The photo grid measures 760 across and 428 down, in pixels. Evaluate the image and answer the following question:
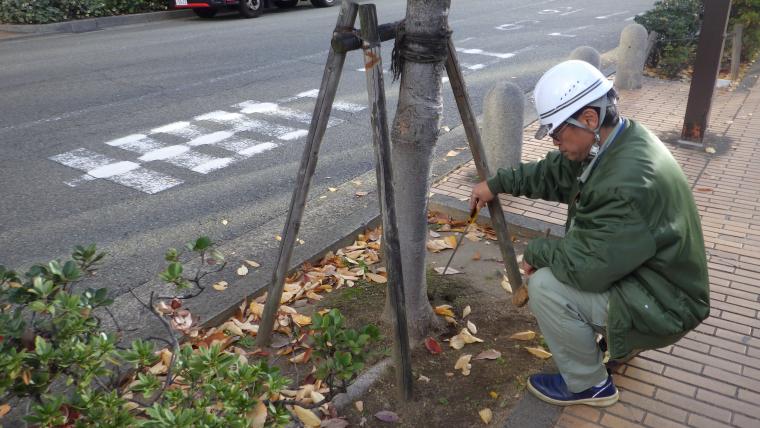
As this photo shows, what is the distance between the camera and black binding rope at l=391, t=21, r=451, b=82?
2.80 metres

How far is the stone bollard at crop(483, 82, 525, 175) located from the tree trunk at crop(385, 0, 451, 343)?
2250 mm

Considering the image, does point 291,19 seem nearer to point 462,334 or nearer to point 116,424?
point 462,334

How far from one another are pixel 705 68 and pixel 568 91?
16.0 ft

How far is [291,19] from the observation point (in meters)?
15.8

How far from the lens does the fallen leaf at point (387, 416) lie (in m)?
2.79

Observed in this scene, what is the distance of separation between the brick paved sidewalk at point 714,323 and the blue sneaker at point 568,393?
38 mm

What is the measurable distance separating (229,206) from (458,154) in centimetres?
228

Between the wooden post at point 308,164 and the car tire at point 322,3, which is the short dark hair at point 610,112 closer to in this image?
the wooden post at point 308,164

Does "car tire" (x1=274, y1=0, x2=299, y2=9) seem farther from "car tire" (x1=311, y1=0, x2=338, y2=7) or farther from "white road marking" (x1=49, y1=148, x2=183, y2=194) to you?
"white road marking" (x1=49, y1=148, x2=183, y2=194)

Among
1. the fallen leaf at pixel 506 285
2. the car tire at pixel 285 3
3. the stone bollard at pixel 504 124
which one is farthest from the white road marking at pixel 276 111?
the car tire at pixel 285 3

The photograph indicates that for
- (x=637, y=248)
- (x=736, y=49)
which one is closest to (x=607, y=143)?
(x=637, y=248)

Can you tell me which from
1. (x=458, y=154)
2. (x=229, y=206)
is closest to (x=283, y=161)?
(x=229, y=206)

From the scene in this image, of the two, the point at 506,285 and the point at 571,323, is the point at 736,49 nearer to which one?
the point at 506,285

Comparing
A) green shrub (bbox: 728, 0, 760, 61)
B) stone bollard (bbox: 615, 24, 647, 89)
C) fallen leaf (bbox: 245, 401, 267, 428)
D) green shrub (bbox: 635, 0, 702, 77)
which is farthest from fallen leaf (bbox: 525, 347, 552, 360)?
green shrub (bbox: 728, 0, 760, 61)
